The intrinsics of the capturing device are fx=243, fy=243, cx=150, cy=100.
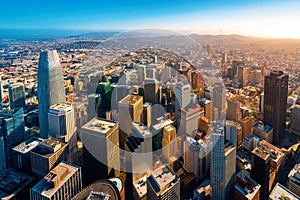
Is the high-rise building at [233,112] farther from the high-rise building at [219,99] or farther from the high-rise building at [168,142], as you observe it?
the high-rise building at [168,142]

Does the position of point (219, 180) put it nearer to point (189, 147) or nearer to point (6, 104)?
point (189, 147)

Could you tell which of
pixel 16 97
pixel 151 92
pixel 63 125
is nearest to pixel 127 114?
pixel 63 125

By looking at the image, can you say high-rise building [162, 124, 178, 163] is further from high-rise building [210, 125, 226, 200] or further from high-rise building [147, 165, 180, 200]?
high-rise building [147, 165, 180, 200]

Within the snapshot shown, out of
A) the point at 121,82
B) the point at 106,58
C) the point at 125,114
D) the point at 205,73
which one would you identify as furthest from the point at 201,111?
the point at 106,58

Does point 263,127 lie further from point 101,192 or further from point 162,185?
point 101,192

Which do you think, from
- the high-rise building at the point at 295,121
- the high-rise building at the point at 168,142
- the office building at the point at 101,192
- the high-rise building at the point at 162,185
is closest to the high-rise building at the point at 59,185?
the office building at the point at 101,192

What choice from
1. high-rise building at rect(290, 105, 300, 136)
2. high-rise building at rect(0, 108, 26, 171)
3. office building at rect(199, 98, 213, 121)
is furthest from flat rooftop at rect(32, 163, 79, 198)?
high-rise building at rect(290, 105, 300, 136)
